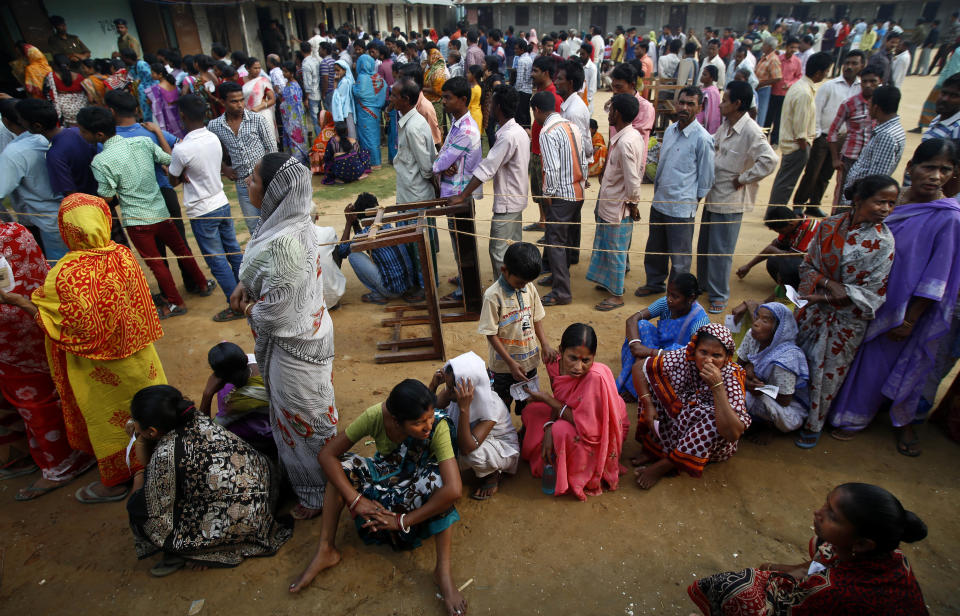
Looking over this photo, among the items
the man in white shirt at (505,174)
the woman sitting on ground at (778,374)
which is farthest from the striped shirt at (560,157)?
the woman sitting on ground at (778,374)

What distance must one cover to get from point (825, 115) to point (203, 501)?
7852 mm

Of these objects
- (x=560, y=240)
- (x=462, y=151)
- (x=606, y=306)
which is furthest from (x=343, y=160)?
(x=606, y=306)

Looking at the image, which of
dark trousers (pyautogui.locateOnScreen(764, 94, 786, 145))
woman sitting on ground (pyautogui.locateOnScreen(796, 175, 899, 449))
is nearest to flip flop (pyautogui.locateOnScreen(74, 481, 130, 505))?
woman sitting on ground (pyautogui.locateOnScreen(796, 175, 899, 449))

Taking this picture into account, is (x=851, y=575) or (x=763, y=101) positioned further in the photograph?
(x=763, y=101)

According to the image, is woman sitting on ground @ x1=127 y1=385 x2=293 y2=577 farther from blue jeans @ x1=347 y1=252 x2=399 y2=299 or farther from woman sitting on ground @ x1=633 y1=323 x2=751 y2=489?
blue jeans @ x1=347 y1=252 x2=399 y2=299

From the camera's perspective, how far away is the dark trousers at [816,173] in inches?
264

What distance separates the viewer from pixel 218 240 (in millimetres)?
5125

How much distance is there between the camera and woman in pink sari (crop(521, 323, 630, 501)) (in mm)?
2863

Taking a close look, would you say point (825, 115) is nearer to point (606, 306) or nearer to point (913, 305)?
point (606, 306)

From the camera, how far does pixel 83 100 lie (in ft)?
27.1

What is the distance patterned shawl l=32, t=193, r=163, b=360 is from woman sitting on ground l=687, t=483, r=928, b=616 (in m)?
3.11

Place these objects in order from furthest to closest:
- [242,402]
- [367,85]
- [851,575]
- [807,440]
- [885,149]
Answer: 1. [367,85]
2. [885,149]
3. [807,440]
4. [242,402]
5. [851,575]

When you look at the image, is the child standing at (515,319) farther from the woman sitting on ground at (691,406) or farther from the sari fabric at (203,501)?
the sari fabric at (203,501)

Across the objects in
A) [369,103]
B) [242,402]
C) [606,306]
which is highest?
[369,103]
